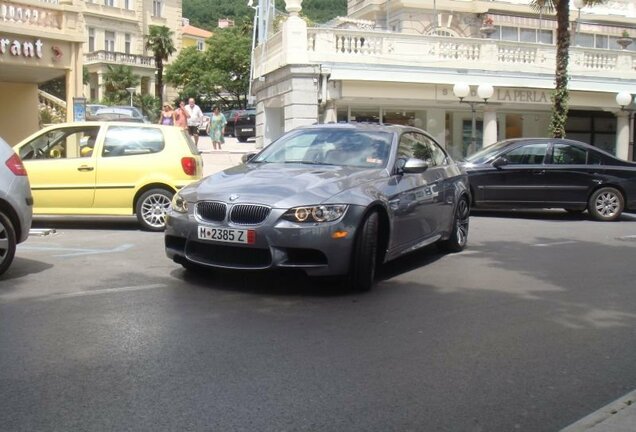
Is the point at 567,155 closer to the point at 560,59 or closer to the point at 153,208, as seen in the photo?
the point at 560,59

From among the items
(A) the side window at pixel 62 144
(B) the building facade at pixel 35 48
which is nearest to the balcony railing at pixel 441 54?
(B) the building facade at pixel 35 48

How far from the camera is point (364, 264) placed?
20.9 feet

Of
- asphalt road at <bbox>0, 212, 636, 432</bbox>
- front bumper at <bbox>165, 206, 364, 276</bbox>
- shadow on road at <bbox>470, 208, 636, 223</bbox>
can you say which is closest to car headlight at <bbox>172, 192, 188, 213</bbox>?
front bumper at <bbox>165, 206, 364, 276</bbox>

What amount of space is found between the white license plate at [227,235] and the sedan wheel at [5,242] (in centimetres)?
200

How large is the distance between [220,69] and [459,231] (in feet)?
211

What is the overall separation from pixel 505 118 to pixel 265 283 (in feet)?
68.7

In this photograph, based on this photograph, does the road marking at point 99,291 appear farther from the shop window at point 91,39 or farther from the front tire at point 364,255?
Result: the shop window at point 91,39

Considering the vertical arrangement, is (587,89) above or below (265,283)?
above

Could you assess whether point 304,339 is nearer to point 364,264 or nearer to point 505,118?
point 364,264

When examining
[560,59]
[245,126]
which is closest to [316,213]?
[560,59]

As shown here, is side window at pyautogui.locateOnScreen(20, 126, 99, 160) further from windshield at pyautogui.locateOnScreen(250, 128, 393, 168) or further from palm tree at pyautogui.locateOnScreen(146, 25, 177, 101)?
palm tree at pyautogui.locateOnScreen(146, 25, 177, 101)

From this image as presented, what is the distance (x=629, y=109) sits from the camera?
25734 mm

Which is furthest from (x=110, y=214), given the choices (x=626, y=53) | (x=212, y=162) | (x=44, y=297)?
(x=626, y=53)

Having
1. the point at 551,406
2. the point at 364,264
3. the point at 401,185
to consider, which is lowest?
the point at 551,406
